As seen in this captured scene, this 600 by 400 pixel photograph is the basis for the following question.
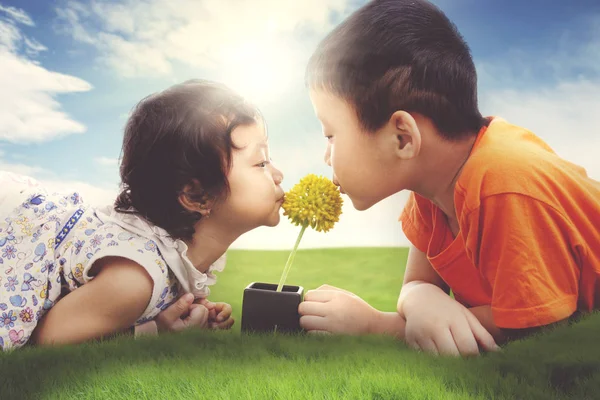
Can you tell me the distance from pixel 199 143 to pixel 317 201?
48 centimetres

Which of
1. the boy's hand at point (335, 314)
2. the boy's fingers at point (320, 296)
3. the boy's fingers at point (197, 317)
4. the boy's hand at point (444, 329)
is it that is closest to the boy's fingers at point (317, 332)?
the boy's hand at point (335, 314)

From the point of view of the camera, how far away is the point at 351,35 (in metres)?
1.56

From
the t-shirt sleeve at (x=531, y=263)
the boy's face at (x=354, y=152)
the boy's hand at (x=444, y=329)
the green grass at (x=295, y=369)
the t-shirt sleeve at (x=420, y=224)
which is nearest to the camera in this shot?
the green grass at (x=295, y=369)

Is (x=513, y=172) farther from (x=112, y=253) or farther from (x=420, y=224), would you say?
(x=112, y=253)

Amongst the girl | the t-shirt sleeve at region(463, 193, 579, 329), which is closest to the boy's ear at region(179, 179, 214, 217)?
the girl

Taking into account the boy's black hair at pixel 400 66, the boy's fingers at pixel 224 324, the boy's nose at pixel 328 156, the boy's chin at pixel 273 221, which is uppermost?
the boy's black hair at pixel 400 66

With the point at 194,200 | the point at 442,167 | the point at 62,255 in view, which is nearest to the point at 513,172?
the point at 442,167

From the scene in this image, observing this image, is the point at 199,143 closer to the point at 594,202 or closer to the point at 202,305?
the point at 202,305

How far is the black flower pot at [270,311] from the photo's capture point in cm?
166

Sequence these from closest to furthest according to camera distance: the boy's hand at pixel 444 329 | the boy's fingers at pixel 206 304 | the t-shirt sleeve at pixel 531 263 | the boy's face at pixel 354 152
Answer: the t-shirt sleeve at pixel 531 263 < the boy's hand at pixel 444 329 < the boy's face at pixel 354 152 < the boy's fingers at pixel 206 304

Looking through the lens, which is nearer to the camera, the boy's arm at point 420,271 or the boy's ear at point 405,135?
the boy's ear at point 405,135

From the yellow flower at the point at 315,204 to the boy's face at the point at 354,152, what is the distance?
0.05 meters

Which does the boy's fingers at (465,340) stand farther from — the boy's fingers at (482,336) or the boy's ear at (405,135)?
the boy's ear at (405,135)

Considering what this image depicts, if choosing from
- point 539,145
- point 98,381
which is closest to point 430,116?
point 539,145
